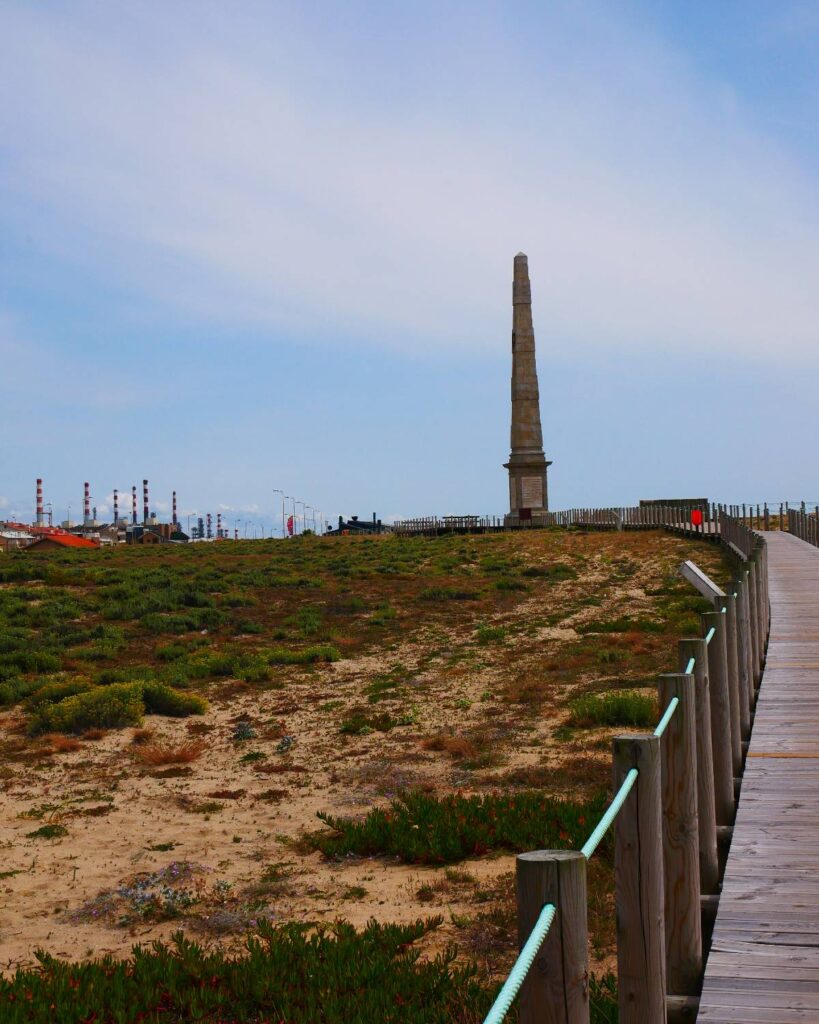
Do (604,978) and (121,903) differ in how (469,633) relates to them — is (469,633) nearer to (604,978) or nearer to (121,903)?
(121,903)

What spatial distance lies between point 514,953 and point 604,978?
961 mm

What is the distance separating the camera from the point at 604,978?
6309 mm

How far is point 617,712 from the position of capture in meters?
14.2

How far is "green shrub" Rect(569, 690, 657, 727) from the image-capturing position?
13883 mm

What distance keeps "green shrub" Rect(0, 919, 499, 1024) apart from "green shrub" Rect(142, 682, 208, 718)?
9605mm

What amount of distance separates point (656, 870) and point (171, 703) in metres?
14.2

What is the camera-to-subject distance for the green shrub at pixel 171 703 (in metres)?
16.9

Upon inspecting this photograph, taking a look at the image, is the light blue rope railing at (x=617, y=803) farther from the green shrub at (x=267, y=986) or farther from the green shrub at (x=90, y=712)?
the green shrub at (x=90, y=712)

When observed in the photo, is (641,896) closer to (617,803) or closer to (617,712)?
(617,803)

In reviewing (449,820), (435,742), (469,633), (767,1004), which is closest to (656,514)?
(469,633)

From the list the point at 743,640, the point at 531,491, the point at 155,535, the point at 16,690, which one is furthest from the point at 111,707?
the point at 155,535

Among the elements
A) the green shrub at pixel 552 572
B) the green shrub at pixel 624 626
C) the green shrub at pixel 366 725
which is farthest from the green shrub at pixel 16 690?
the green shrub at pixel 552 572

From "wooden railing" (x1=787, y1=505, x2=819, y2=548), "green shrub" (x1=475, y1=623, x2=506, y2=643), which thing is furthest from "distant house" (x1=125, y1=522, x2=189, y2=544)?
Answer: "green shrub" (x1=475, y1=623, x2=506, y2=643)

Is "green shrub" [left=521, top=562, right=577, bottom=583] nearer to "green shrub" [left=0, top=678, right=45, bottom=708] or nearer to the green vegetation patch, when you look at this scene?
the green vegetation patch
